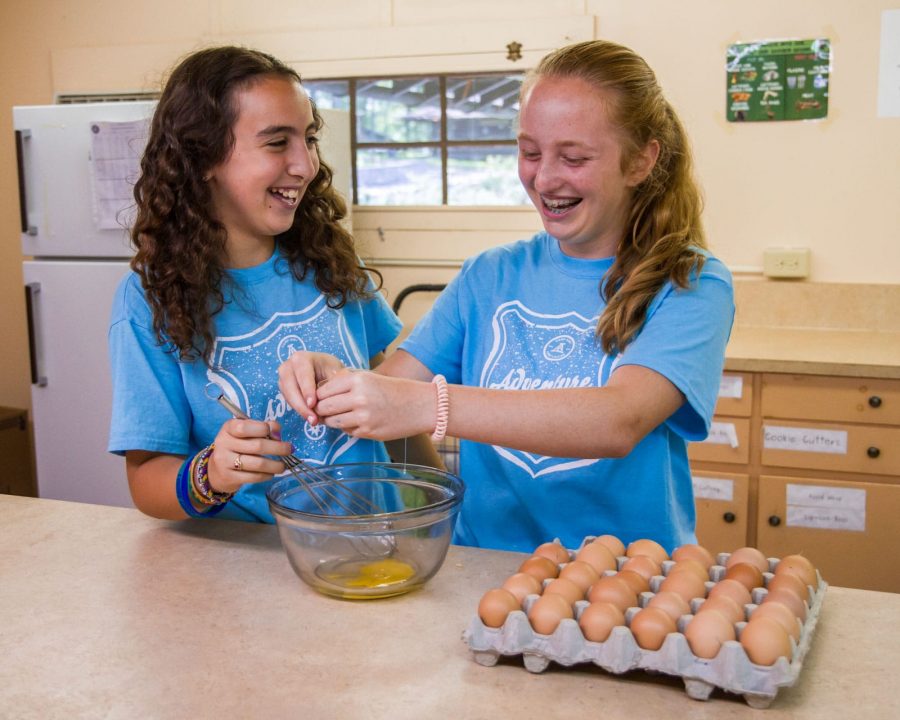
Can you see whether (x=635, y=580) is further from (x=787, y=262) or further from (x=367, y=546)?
(x=787, y=262)

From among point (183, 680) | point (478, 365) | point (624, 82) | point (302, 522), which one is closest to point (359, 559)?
point (302, 522)

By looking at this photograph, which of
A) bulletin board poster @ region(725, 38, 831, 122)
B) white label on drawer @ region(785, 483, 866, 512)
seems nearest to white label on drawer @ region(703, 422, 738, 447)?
white label on drawer @ region(785, 483, 866, 512)

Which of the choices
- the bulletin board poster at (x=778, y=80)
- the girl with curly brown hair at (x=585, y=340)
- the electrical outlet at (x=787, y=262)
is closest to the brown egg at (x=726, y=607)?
the girl with curly brown hair at (x=585, y=340)

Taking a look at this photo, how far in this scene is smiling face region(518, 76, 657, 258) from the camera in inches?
53.7

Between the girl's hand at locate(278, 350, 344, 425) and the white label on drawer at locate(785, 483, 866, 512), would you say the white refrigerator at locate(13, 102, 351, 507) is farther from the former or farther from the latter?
the girl's hand at locate(278, 350, 344, 425)

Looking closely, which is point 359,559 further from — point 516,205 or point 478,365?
point 516,205

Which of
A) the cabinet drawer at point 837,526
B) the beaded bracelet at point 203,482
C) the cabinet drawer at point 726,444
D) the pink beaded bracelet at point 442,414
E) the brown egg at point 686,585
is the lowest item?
the cabinet drawer at point 837,526

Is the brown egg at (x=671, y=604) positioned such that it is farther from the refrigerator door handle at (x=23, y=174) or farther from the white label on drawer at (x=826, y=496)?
the refrigerator door handle at (x=23, y=174)

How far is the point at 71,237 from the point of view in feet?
11.1

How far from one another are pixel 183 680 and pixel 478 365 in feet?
2.33

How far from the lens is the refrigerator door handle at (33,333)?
11.1 feet

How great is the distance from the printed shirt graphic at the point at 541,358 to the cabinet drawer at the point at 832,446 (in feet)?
5.18

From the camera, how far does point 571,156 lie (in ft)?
4.49

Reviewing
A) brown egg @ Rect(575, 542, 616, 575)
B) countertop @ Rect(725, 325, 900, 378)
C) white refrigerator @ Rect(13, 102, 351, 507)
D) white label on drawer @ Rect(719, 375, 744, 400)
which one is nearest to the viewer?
brown egg @ Rect(575, 542, 616, 575)
